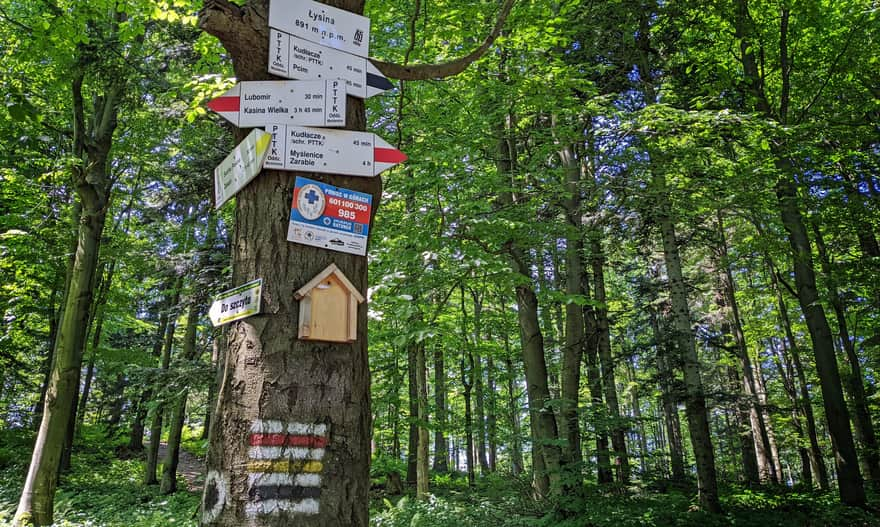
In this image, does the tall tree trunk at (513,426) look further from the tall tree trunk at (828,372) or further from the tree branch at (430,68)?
the tall tree trunk at (828,372)

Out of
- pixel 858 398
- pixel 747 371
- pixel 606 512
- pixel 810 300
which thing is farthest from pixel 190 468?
pixel 858 398

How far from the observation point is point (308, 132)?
231 centimetres

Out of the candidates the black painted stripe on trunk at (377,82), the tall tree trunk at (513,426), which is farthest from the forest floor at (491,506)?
the black painted stripe on trunk at (377,82)

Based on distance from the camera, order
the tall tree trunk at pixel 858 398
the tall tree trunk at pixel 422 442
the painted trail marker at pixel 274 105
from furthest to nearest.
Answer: the tall tree trunk at pixel 858 398 → the tall tree trunk at pixel 422 442 → the painted trail marker at pixel 274 105

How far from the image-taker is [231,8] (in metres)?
2.32

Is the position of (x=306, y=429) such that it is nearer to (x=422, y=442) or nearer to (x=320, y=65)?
(x=320, y=65)

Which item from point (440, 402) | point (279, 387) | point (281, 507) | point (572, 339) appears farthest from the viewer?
point (440, 402)

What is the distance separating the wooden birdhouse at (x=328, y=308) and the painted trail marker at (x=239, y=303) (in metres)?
0.15

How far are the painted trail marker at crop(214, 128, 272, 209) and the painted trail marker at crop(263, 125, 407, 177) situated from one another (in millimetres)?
38

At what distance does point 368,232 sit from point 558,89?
5.46 meters

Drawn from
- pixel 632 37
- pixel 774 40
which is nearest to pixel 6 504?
pixel 632 37

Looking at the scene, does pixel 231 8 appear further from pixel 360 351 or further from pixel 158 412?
pixel 158 412

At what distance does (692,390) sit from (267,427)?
9.74 meters

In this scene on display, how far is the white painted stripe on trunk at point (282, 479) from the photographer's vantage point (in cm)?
190
